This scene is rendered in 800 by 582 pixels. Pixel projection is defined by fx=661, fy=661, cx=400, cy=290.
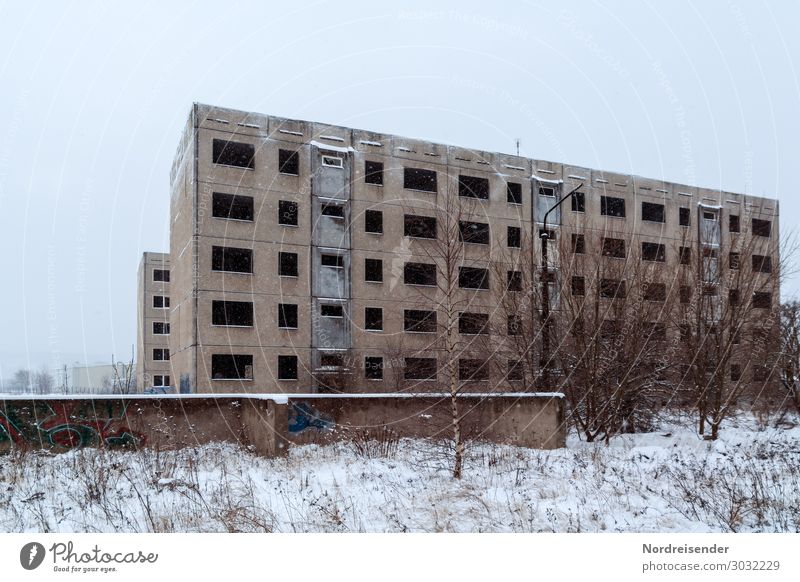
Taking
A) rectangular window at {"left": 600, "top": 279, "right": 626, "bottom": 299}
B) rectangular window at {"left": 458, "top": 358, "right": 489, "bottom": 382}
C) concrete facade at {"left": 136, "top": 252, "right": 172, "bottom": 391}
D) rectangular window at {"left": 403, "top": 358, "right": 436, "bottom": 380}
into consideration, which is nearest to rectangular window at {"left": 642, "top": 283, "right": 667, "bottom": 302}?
rectangular window at {"left": 600, "top": 279, "right": 626, "bottom": 299}

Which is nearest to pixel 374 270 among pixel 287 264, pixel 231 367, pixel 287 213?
pixel 287 264

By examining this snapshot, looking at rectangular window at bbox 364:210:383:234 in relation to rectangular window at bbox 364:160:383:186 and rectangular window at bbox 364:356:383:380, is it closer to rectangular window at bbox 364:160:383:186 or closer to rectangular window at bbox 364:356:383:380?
rectangular window at bbox 364:160:383:186

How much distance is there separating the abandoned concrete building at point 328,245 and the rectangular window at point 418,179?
78 millimetres

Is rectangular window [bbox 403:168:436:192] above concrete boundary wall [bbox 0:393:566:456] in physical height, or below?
above

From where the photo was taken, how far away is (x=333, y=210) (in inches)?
1410

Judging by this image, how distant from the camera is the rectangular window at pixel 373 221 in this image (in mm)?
36406

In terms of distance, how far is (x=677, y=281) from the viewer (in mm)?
20438

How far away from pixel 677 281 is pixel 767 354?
16.8 feet

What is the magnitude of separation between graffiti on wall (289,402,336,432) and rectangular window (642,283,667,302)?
385 inches

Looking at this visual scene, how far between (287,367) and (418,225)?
1069 cm

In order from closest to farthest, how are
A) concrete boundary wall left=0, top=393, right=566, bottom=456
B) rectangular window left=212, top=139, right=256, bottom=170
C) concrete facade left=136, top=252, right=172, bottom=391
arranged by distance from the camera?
concrete boundary wall left=0, top=393, right=566, bottom=456 < rectangular window left=212, top=139, right=256, bottom=170 < concrete facade left=136, top=252, right=172, bottom=391

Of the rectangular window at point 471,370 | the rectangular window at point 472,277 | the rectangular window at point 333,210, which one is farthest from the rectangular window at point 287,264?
the rectangular window at point 471,370

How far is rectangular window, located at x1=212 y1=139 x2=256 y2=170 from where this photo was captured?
32.1 meters

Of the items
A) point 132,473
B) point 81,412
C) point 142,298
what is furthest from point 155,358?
point 132,473
